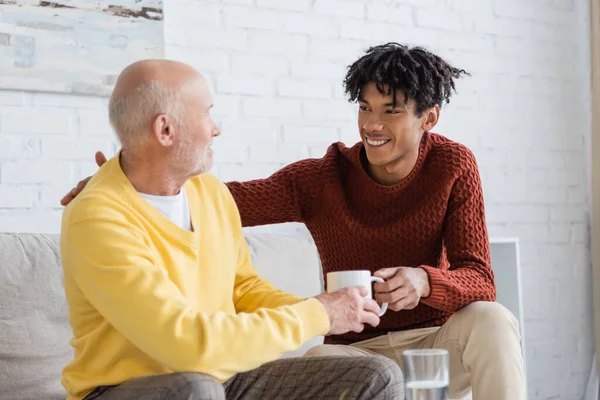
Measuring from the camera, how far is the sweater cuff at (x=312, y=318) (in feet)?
5.08

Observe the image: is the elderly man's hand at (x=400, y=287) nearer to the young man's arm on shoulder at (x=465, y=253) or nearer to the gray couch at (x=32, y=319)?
the young man's arm on shoulder at (x=465, y=253)

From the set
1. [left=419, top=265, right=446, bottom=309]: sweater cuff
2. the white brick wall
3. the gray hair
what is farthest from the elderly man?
the white brick wall

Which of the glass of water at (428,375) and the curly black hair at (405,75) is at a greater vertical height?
the curly black hair at (405,75)

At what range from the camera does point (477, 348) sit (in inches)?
77.9

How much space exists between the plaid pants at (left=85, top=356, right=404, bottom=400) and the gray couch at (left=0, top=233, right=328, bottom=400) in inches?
22.0

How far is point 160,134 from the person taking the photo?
1642 mm

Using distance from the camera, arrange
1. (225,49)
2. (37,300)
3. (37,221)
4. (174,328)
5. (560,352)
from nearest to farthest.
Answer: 1. (174,328)
2. (37,300)
3. (37,221)
4. (225,49)
5. (560,352)

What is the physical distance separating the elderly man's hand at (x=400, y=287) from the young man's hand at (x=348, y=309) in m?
0.19

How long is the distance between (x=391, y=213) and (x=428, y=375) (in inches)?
32.4

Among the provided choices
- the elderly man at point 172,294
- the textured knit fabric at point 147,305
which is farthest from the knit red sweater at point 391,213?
the textured knit fabric at point 147,305

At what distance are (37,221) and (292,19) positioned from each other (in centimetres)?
105

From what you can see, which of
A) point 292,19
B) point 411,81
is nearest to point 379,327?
point 411,81

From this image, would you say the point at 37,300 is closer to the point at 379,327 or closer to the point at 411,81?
the point at 379,327

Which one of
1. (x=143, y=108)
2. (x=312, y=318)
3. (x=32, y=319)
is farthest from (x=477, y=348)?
(x=32, y=319)
